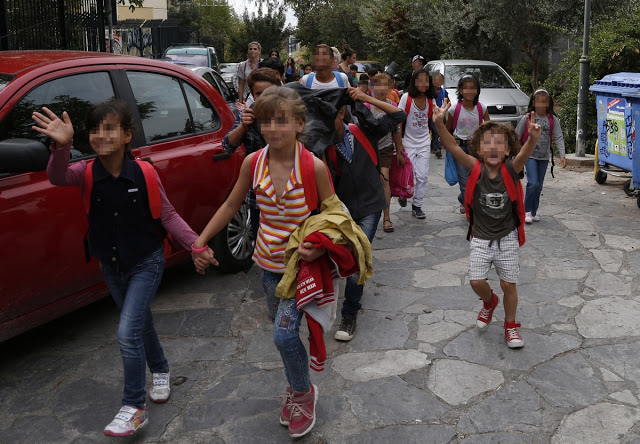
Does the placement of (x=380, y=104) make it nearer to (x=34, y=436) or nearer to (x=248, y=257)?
(x=248, y=257)

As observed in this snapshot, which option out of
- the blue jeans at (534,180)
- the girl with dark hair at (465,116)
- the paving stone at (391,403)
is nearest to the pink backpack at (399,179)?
the girl with dark hair at (465,116)

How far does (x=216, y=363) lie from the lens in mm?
4375

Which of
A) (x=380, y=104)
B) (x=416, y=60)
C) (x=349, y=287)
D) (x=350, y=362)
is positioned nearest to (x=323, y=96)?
(x=380, y=104)

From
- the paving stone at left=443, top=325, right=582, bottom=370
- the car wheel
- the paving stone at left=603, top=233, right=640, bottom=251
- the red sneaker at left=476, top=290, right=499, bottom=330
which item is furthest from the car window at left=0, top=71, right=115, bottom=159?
the paving stone at left=603, top=233, right=640, bottom=251

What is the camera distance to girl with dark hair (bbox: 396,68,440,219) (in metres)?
7.76

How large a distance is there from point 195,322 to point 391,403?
5.80ft

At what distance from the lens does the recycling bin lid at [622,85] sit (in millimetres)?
8000

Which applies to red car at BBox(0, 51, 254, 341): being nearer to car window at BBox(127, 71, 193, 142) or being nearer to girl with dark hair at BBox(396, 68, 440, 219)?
car window at BBox(127, 71, 193, 142)

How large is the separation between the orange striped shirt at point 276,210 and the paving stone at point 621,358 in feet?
7.14

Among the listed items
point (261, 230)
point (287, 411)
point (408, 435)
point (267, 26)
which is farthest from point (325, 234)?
point (267, 26)

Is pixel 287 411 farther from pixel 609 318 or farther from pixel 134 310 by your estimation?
pixel 609 318

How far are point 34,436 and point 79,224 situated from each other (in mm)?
1250

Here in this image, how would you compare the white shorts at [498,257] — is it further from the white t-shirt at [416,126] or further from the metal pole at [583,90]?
the metal pole at [583,90]

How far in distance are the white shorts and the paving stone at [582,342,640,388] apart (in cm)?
67
